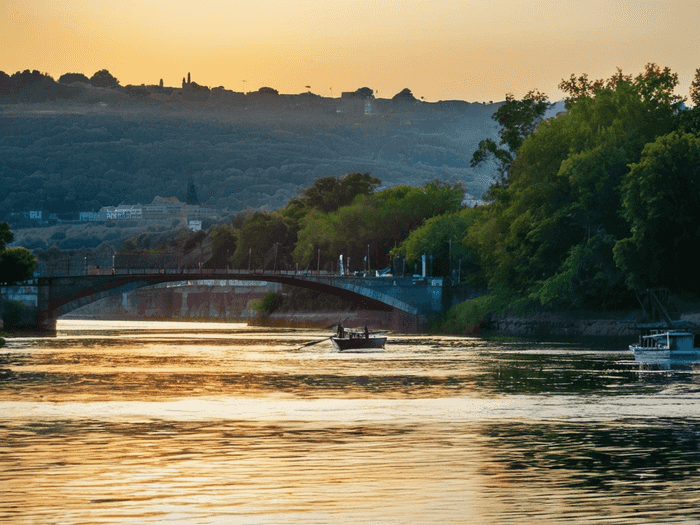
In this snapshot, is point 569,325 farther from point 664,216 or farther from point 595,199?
point 664,216

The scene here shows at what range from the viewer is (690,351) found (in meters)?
84.9

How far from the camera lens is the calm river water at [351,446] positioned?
98.4 feet

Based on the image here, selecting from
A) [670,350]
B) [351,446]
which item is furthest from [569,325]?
[351,446]

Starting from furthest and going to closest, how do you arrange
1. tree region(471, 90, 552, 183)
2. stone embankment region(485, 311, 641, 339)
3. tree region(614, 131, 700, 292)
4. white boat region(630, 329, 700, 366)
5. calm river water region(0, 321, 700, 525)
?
1. tree region(471, 90, 552, 183)
2. stone embankment region(485, 311, 641, 339)
3. tree region(614, 131, 700, 292)
4. white boat region(630, 329, 700, 366)
5. calm river water region(0, 321, 700, 525)

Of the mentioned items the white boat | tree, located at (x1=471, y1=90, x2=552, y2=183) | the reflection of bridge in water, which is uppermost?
tree, located at (x1=471, y1=90, x2=552, y2=183)

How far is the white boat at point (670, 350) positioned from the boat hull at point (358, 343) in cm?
2653

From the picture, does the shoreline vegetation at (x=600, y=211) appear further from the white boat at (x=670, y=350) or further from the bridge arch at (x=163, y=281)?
the bridge arch at (x=163, y=281)

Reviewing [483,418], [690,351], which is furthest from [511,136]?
[483,418]

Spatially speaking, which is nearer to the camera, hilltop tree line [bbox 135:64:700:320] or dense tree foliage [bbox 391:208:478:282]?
hilltop tree line [bbox 135:64:700:320]

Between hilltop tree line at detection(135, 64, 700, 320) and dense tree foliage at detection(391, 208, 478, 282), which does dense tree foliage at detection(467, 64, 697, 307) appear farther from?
dense tree foliage at detection(391, 208, 478, 282)

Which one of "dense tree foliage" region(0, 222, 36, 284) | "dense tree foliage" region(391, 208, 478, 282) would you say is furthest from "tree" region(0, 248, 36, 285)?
"dense tree foliage" region(391, 208, 478, 282)

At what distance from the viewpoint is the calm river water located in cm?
2998

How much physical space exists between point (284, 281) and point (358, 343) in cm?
7578

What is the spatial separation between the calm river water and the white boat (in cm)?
571
